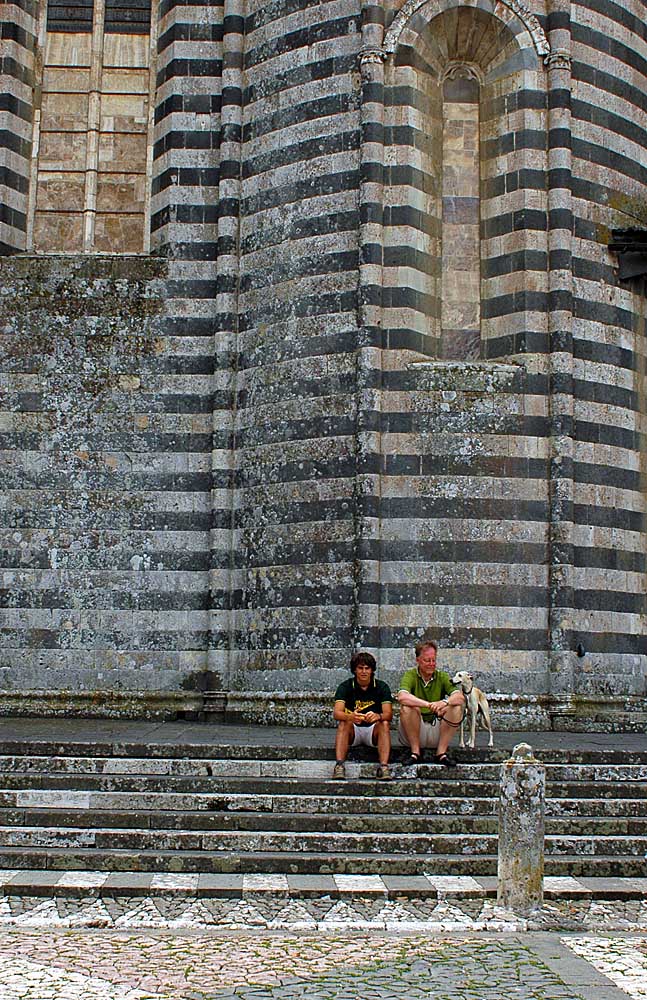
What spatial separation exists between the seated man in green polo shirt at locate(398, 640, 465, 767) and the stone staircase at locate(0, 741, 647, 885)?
23 cm

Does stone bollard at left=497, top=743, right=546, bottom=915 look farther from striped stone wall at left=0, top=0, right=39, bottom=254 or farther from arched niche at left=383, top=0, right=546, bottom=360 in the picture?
striped stone wall at left=0, top=0, right=39, bottom=254

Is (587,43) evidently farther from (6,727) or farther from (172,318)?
(6,727)

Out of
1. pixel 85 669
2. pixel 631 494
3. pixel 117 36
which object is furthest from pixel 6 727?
pixel 117 36

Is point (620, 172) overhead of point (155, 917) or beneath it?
overhead

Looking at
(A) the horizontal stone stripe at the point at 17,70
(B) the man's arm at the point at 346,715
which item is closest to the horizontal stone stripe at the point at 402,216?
(A) the horizontal stone stripe at the point at 17,70

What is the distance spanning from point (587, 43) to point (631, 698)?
8.47 metres

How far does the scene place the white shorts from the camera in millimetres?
10984

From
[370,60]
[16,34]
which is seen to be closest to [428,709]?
[370,60]

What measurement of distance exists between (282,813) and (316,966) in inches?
130

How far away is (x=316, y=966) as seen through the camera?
6723 mm

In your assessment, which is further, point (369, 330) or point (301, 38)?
point (301, 38)

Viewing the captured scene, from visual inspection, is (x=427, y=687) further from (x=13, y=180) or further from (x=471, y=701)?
(x=13, y=180)

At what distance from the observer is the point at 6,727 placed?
44.8 feet

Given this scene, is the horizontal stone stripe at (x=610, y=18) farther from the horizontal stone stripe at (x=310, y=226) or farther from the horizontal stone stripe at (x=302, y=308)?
the horizontal stone stripe at (x=302, y=308)
